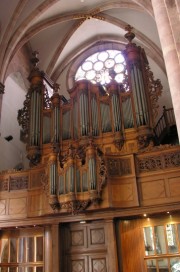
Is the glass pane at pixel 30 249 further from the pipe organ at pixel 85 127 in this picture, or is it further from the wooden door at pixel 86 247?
the pipe organ at pixel 85 127

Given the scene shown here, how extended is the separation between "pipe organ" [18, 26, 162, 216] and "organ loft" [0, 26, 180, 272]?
30 mm

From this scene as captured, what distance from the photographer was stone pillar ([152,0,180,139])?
468 cm

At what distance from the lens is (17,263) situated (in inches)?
371

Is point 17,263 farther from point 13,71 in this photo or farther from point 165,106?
point 165,106

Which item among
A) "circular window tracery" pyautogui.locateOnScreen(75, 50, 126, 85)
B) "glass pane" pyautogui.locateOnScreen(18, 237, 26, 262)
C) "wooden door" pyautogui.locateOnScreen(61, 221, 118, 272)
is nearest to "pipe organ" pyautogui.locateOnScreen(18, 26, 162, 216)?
"wooden door" pyautogui.locateOnScreen(61, 221, 118, 272)

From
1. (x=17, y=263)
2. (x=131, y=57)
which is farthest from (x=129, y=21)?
(x=17, y=263)

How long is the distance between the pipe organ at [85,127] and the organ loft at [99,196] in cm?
3

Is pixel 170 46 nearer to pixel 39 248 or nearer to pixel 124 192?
pixel 124 192

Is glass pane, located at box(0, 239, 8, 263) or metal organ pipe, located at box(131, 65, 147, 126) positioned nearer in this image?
glass pane, located at box(0, 239, 8, 263)

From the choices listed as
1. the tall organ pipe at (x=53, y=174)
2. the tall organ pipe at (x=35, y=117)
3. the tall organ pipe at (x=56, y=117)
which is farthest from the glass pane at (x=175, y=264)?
→ the tall organ pipe at (x=35, y=117)

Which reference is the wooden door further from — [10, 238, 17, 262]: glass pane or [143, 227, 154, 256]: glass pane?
[10, 238, 17, 262]: glass pane

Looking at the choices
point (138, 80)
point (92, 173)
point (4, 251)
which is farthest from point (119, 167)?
point (4, 251)

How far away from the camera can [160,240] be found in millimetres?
8781

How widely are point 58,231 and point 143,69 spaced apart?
5.80 metres
